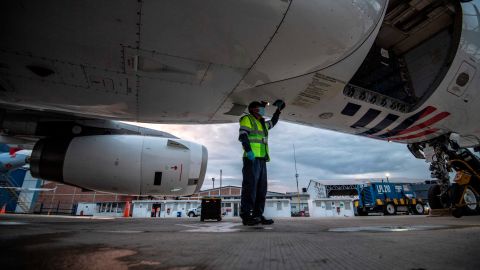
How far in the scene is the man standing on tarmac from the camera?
317 cm

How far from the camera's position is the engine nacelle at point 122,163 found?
4039 mm

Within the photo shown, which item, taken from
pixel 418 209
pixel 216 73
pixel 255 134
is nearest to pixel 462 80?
pixel 255 134

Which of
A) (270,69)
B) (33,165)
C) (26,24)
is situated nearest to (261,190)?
(270,69)

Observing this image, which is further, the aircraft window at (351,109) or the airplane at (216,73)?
the aircraft window at (351,109)

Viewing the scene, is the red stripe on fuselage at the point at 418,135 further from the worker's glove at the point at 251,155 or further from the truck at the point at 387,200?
the truck at the point at 387,200

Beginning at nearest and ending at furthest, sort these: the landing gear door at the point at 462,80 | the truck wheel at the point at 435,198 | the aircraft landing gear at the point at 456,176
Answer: the landing gear door at the point at 462,80, the aircraft landing gear at the point at 456,176, the truck wheel at the point at 435,198

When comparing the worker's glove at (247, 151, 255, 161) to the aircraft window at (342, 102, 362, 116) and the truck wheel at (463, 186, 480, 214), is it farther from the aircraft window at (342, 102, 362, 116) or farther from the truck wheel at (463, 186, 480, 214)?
the truck wheel at (463, 186, 480, 214)

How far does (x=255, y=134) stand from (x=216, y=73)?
115cm

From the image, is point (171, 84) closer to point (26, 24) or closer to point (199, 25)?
point (199, 25)

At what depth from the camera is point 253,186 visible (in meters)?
3.17

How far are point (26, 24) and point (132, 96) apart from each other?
121 cm

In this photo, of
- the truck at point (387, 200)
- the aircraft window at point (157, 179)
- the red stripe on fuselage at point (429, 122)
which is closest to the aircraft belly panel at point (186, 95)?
the aircraft window at point (157, 179)

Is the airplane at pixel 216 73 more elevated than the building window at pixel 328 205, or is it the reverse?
the airplane at pixel 216 73

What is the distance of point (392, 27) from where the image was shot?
3973mm
